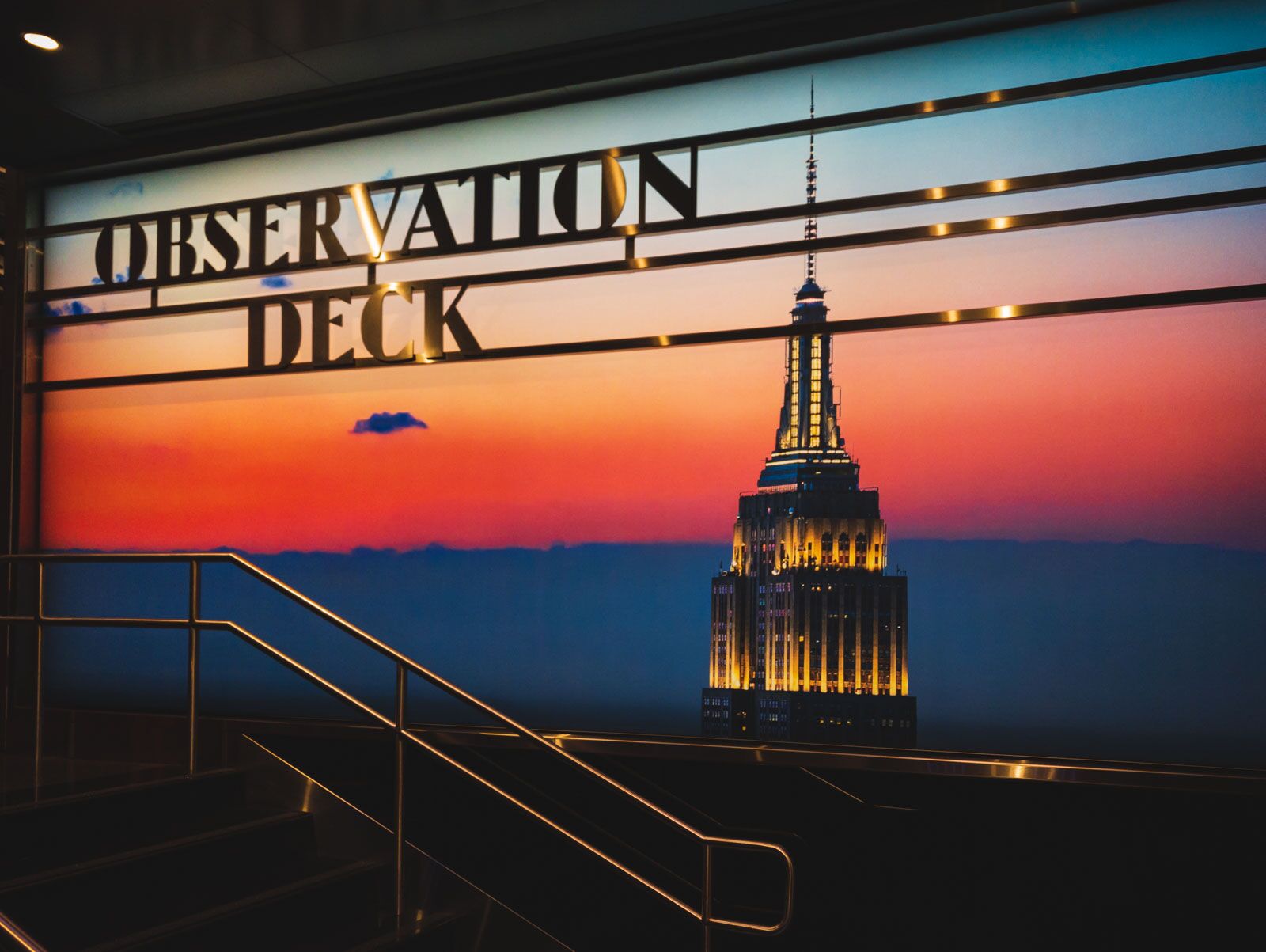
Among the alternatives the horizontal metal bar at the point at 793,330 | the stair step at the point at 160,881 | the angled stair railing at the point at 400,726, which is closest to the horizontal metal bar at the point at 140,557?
the angled stair railing at the point at 400,726

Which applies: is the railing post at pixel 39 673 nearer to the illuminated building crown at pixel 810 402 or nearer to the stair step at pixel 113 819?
the stair step at pixel 113 819

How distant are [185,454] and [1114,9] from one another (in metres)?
4.51

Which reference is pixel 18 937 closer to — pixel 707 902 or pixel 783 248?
pixel 707 902

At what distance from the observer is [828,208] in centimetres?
429

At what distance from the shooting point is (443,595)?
4.86 m

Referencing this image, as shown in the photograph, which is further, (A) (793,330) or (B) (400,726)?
(A) (793,330)

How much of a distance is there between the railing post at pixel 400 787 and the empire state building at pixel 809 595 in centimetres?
129

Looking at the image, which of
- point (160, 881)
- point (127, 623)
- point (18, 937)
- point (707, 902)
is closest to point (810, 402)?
point (707, 902)

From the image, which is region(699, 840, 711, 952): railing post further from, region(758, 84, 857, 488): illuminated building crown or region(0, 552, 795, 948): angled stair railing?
region(758, 84, 857, 488): illuminated building crown

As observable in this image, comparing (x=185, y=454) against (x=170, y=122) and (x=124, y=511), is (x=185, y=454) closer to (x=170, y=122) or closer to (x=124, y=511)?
A: (x=124, y=511)

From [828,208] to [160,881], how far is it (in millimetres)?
3370

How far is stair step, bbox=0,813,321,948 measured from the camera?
10.2ft

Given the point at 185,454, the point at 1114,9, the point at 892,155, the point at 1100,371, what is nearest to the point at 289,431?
the point at 185,454

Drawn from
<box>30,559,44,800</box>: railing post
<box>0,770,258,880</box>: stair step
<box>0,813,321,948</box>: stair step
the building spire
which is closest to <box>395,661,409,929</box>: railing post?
<box>0,813,321,948</box>: stair step
